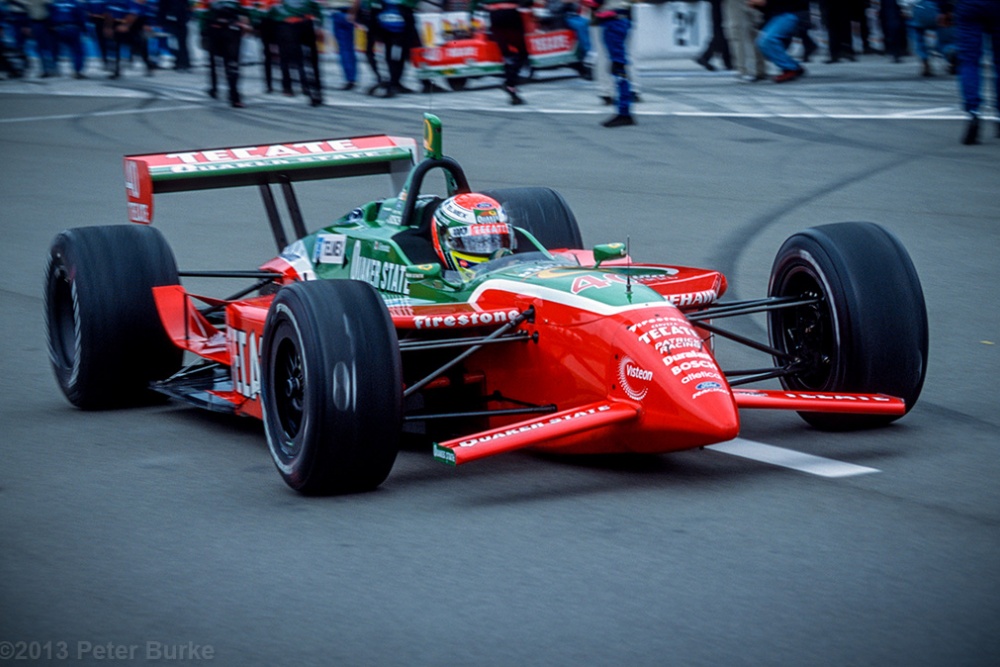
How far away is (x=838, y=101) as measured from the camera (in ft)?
62.1

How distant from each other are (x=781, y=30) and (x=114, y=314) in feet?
48.3

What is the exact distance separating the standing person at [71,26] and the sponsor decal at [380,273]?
951 inches

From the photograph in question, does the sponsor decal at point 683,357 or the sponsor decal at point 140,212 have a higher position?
the sponsor decal at point 140,212

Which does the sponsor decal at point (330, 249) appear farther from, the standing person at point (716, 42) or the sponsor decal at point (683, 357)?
the standing person at point (716, 42)

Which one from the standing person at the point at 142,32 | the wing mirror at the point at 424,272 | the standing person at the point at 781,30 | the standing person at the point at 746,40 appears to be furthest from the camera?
the standing person at the point at 142,32

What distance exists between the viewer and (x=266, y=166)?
26.9 feet

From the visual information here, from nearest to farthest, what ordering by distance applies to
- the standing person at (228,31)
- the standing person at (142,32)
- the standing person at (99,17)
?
1. the standing person at (228,31)
2. the standing person at (99,17)
3. the standing person at (142,32)

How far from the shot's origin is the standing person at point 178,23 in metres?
30.7

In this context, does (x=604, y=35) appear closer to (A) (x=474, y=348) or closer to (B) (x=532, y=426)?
(A) (x=474, y=348)

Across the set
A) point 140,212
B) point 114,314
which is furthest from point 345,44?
point 114,314

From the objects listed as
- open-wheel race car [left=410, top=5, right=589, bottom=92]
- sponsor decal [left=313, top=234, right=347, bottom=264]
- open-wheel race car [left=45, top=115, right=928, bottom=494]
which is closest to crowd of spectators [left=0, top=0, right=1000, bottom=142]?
open-wheel race car [left=410, top=5, right=589, bottom=92]

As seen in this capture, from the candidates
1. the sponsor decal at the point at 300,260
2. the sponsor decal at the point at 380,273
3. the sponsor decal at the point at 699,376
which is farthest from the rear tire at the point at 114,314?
the sponsor decal at the point at 699,376

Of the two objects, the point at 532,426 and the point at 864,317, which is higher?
the point at 864,317

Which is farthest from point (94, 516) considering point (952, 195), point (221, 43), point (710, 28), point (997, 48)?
point (710, 28)
